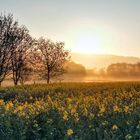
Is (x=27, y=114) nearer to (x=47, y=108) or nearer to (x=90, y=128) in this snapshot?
(x=47, y=108)

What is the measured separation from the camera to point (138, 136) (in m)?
9.30

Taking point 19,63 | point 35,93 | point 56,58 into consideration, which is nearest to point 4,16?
point 19,63

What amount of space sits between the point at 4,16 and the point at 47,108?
50.9m

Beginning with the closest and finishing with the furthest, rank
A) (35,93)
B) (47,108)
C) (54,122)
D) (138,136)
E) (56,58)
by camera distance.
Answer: (138,136) → (54,122) → (47,108) → (35,93) → (56,58)

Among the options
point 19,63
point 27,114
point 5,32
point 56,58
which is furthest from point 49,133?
point 56,58

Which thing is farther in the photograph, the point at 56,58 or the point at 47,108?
the point at 56,58

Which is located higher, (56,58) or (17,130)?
(56,58)

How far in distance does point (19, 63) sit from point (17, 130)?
57986 millimetres

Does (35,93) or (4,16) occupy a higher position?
(4,16)

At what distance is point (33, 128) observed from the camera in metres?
11.0

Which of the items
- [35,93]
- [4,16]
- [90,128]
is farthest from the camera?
[4,16]

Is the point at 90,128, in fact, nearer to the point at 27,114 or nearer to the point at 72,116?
the point at 72,116

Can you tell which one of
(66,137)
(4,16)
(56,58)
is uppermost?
(4,16)

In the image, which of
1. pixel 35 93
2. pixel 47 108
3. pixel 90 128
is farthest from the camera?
pixel 35 93
